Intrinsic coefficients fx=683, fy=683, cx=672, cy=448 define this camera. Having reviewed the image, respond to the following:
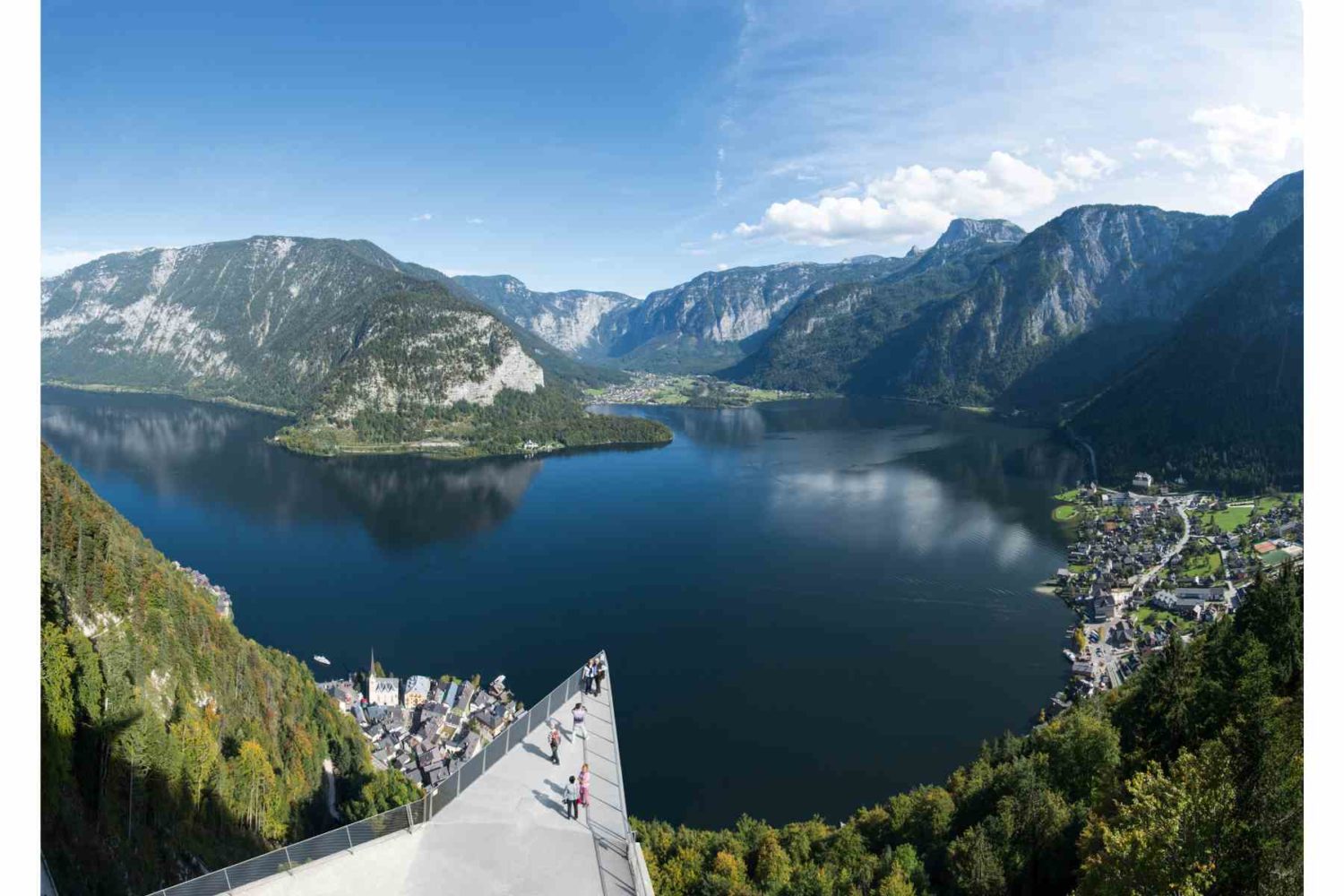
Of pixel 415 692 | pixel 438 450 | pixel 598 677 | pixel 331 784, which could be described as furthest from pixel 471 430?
pixel 598 677

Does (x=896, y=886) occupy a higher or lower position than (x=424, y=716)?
higher

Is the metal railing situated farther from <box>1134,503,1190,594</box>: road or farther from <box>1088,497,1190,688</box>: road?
<box>1134,503,1190,594</box>: road

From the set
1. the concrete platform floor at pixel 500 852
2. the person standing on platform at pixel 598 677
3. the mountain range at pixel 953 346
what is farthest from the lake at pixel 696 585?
the mountain range at pixel 953 346

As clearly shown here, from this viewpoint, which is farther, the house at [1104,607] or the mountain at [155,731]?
the house at [1104,607]

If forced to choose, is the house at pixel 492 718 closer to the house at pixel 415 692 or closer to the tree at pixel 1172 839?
the house at pixel 415 692

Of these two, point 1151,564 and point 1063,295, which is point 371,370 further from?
point 1063,295

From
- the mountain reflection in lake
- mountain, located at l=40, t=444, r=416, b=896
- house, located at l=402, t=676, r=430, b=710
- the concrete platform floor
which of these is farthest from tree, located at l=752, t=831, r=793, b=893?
the mountain reflection in lake

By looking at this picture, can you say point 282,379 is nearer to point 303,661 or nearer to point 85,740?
point 303,661

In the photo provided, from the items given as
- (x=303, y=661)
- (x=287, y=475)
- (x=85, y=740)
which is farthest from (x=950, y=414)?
(x=85, y=740)
